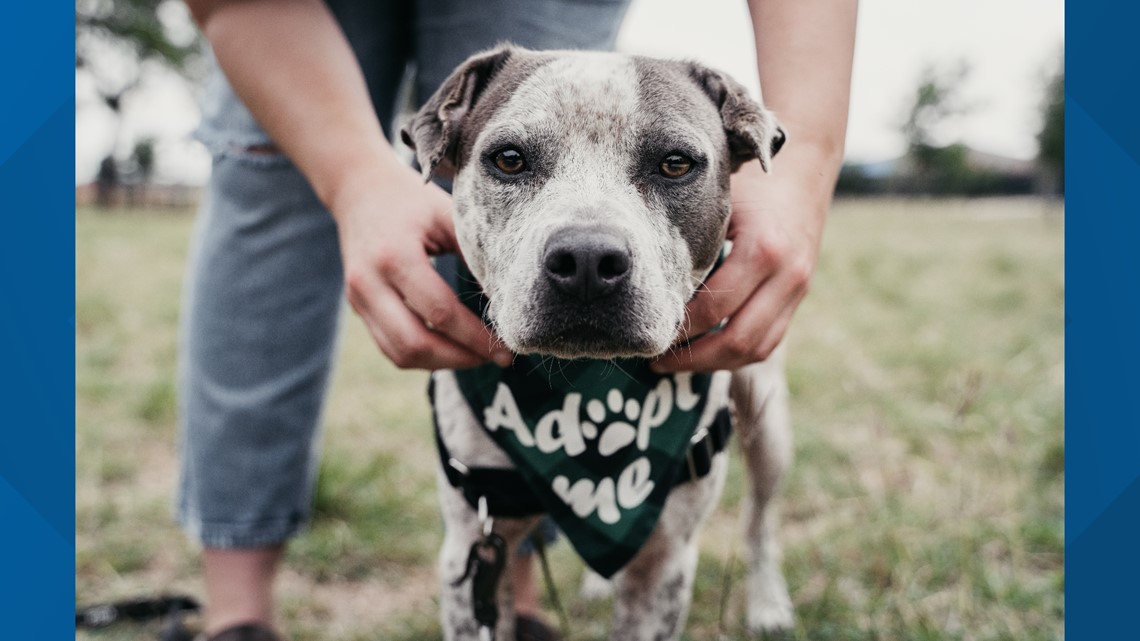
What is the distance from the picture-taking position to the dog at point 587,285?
1.78m

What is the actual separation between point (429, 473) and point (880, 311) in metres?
5.37

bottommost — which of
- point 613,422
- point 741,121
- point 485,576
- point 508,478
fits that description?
point 485,576

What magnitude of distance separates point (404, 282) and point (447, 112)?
1.48ft

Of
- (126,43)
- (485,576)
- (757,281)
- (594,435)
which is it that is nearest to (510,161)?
(757,281)

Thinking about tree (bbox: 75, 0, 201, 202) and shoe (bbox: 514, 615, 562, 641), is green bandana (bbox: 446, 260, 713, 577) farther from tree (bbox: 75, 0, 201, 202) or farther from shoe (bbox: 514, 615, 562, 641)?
tree (bbox: 75, 0, 201, 202)

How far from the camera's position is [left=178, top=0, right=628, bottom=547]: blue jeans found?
2572 millimetres

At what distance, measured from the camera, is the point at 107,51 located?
3222cm

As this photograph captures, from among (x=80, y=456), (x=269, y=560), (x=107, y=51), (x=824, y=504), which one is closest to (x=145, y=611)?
(x=269, y=560)

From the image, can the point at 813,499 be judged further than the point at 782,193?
Yes

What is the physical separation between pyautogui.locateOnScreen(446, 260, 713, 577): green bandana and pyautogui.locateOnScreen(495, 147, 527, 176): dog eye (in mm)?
332

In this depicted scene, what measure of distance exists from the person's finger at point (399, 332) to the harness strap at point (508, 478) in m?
0.33

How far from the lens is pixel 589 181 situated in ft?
6.19

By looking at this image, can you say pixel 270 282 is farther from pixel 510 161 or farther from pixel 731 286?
pixel 731 286

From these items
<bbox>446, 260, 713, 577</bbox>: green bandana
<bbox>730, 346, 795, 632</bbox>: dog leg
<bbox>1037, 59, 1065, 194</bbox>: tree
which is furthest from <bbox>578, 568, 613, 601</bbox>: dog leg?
<bbox>1037, 59, 1065, 194</bbox>: tree
